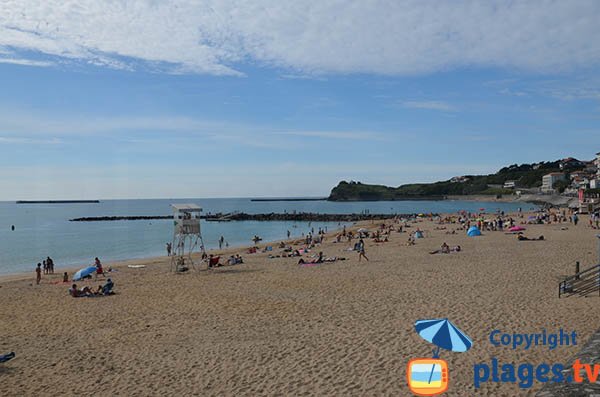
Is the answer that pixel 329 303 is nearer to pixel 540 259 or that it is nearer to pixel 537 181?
pixel 540 259

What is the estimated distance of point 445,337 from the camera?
22.6 ft

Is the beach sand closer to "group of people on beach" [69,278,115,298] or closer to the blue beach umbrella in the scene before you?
"group of people on beach" [69,278,115,298]

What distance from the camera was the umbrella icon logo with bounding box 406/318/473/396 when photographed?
6.77 m

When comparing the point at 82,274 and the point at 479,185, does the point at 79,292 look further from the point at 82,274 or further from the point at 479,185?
the point at 479,185

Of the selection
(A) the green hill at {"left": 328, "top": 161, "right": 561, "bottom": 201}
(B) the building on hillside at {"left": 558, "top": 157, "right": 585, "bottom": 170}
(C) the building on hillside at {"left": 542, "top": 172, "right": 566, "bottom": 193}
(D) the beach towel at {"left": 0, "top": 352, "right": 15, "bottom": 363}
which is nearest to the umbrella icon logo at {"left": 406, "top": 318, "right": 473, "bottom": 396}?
(D) the beach towel at {"left": 0, "top": 352, "right": 15, "bottom": 363}

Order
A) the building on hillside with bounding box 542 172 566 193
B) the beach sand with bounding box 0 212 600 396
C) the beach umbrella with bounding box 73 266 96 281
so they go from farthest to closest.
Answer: the building on hillside with bounding box 542 172 566 193
the beach umbrella with bounding box 73 266 96 281
the beach sand with bounding box 0 212 600 396

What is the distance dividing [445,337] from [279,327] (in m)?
5.38

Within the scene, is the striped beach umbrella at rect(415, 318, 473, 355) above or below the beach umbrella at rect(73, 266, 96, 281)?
above

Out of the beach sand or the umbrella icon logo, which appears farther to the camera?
the beach sand

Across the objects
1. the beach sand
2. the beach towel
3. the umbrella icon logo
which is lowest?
the beach sand

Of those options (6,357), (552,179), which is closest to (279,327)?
(6,357)

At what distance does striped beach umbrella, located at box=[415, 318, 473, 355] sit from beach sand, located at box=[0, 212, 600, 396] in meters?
1.04

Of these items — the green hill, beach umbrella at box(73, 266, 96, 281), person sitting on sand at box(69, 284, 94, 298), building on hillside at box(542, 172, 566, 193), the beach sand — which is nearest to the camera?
the beach sand

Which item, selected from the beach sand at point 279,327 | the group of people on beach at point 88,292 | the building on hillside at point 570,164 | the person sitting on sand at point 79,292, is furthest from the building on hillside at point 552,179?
the person sitting on sand at point 79,292
